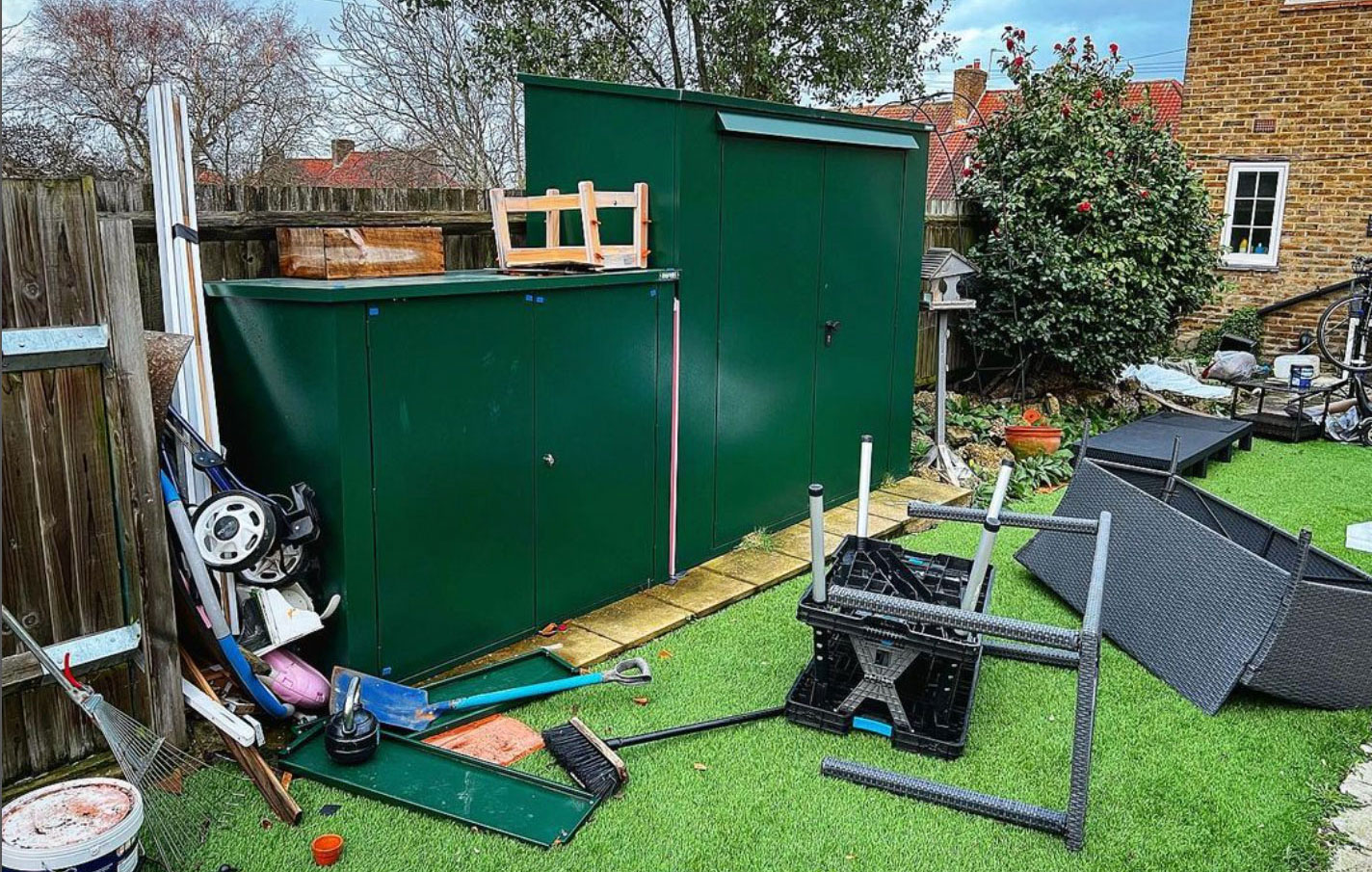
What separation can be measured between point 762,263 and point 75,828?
3432 mm

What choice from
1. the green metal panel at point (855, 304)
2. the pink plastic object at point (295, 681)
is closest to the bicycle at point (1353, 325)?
the green metal panel at point (855, 304)

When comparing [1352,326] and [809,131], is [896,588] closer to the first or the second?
[809,131]

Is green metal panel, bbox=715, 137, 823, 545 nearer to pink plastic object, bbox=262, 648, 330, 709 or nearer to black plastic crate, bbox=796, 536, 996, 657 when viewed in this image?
black plastic crate, bbox=796, 536, 996, 657

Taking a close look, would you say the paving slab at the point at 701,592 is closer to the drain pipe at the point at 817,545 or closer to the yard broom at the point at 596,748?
the yard broom at the point at 596,748

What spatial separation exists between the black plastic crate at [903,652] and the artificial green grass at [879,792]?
0.26 ft

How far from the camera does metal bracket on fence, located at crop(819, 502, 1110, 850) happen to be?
2695 millimetres

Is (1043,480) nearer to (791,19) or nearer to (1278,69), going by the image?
(791,19)

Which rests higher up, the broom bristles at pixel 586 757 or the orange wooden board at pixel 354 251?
the orange wooden board at pixel 354 251

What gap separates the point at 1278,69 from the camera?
10398mm

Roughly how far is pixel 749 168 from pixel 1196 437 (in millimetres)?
4061

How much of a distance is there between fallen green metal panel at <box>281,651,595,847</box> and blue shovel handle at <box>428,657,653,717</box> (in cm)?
8

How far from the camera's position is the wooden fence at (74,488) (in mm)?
2648

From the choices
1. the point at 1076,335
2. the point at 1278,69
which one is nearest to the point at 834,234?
the point at 1076,335

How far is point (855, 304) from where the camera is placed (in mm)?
5492
